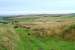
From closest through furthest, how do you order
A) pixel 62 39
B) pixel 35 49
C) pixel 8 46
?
pixel 8 46 → pixel 35 49 → pixel 62 39

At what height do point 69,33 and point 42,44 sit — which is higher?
point 69,33

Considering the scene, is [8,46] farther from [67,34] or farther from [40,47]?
[67,34]

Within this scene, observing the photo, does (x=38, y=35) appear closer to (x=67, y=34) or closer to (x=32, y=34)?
(x=32, y=34)

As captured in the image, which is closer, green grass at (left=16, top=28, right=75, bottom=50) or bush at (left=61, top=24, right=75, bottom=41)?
green grass at (left=16, top=28, right=75, bottom=50)

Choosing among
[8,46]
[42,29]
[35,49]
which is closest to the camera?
[8,46]

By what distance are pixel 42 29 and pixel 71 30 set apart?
3.70m

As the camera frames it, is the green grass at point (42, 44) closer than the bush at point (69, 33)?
Yes

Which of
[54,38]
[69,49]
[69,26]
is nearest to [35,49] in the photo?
[69,49]

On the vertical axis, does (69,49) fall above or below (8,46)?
below

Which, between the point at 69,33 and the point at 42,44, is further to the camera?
the point at 69,33

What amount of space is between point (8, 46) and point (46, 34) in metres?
11.1

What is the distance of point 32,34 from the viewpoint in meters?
25.1

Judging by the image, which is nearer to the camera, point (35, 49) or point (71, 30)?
point (35, 49)

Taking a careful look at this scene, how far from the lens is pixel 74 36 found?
80.7 feet
